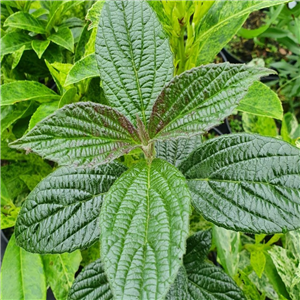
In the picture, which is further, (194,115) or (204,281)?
(204,281)

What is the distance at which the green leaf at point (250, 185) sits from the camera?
485 mm

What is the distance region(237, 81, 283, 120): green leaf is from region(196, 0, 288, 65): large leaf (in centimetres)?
14

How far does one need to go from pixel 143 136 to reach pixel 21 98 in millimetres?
467

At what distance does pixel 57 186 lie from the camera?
1.91 ft

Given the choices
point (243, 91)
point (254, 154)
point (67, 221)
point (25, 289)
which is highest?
point (243, 91)

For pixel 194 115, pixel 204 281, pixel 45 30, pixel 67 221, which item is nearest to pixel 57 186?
pixel 67 221

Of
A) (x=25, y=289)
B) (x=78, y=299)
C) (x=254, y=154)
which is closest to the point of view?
(x=254, y=154)

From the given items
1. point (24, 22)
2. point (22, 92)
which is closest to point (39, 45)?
point (24, 22)

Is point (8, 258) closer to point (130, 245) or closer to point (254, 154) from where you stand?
point (130, 245)

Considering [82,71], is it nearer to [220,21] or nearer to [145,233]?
[220,21]

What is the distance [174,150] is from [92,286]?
0.34 metres

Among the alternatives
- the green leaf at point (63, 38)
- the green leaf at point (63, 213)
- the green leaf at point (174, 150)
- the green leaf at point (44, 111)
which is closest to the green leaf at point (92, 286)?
the green leaf at point (63, 213)

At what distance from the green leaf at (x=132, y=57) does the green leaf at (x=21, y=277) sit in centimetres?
58

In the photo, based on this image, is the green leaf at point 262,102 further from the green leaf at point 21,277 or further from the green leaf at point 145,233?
the green leaf at point 21,277
